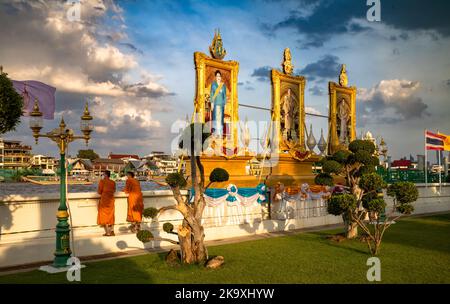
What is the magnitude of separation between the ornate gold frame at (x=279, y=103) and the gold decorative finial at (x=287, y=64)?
309 millimetres

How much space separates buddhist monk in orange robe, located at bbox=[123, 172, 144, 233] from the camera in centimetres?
1257

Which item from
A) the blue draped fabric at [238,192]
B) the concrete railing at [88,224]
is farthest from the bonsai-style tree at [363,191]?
Result: the concrete railing at [88,224]

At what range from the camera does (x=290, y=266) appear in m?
9.55

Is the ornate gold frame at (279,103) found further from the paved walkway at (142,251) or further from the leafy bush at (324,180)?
the leafy bush at (324,180)

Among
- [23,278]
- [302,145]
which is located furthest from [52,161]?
[23,278]

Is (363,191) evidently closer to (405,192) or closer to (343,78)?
(405,192)

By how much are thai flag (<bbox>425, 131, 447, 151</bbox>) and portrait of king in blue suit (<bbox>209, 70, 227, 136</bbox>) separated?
47.4ft

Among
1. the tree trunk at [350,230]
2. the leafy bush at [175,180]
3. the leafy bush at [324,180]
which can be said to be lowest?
the tree trunk at [350,230]

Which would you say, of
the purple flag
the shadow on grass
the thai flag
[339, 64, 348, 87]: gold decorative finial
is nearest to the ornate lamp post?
the purple flag

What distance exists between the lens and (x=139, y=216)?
1270cm

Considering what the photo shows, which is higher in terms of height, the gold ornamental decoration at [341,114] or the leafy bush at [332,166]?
the gold ornamental decoration at [341,114]

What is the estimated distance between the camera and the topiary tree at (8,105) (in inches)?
358

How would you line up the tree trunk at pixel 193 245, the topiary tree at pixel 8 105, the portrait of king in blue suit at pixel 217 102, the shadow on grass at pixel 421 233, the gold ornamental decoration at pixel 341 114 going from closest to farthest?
the topiary tree at pixel 8 105 → the tree trunk at pixel 193 245 → the shadow on grass at pixel 421 233 → the portrait of king in blue suit at pixel 217 102 → the gold ornamental decoration at pixel 341 114
